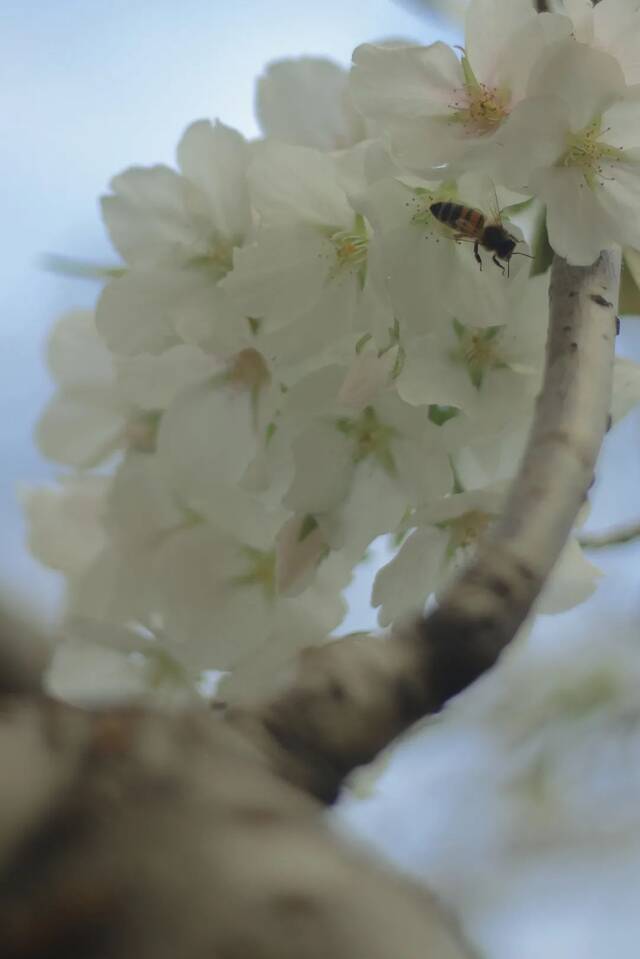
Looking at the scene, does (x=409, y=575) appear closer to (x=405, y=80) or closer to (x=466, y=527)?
(x=466, y=527)

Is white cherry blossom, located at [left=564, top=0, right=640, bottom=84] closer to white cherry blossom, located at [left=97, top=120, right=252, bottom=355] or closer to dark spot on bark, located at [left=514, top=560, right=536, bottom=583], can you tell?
white cherry blossom, located at [left=97, top=120, right=252, bottom=355]

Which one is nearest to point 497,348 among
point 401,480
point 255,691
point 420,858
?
point 401,480

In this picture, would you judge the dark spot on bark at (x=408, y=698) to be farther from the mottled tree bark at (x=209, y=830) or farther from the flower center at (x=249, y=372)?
the flower center at (x=249, y=372)

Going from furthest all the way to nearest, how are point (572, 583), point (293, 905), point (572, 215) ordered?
point (572, 583)
point (572, 215)
point (293, 905)

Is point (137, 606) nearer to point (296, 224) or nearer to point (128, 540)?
point (128, 540)

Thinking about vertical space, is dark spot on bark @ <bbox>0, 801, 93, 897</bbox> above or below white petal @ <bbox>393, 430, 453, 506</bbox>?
below

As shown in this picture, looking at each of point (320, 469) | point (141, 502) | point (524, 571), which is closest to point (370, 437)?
point (320, 469)

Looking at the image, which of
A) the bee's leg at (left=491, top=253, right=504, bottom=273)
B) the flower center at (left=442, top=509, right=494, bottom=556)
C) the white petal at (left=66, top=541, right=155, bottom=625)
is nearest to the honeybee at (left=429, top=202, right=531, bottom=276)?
the bee's leg at (left=491, top=253, right=504, bottom=273)
